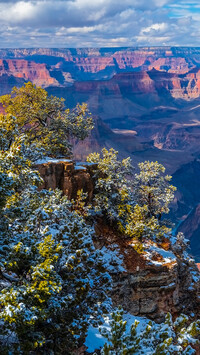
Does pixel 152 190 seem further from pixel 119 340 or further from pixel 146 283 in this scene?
pixel 119 340

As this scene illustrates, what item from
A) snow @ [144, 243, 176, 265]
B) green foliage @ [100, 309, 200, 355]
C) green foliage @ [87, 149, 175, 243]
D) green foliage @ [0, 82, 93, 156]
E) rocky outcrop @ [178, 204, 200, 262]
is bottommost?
rocky outcrop @ [178, 204, 200, 262]

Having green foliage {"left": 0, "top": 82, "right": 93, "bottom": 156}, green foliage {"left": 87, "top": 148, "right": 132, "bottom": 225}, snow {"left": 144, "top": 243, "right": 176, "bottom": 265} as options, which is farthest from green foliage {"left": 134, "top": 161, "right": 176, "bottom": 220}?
green foliage {"left": 0, "top": 82, "right": 93, "bottom": 156}

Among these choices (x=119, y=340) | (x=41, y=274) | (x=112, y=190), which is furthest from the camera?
(x=112, y=190)

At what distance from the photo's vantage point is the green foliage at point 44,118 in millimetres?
34625

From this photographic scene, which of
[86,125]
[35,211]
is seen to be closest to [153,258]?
[35,211]

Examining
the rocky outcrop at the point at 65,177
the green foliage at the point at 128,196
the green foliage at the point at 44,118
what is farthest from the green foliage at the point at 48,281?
the green foliage at the point at 44,118

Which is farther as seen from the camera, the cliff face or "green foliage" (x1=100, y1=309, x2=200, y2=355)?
the cliff face

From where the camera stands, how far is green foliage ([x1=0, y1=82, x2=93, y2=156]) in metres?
34.6

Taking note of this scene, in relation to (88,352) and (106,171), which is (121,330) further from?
(106,171)

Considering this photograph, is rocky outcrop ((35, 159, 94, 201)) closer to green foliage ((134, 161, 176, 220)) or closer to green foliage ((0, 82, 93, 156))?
green foliage ((0, 82, 93, 156))

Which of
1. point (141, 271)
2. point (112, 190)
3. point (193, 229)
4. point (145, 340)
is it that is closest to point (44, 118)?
point (112, 190)

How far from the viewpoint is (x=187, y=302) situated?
2867 cm

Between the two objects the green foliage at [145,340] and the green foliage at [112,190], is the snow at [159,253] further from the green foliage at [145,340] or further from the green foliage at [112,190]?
the green foliage at [145,340]

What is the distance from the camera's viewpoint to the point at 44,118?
126 ft
